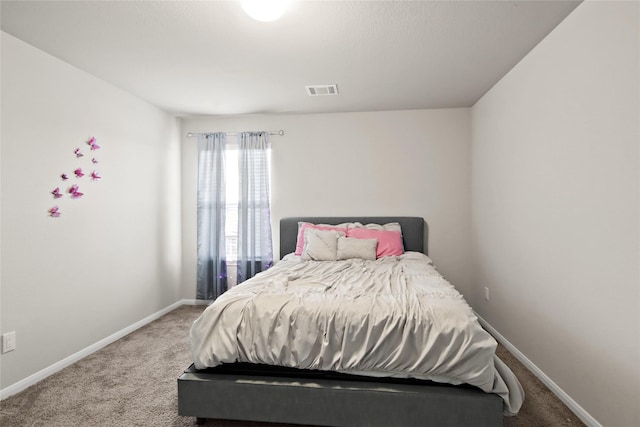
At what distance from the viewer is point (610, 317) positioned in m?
1.73

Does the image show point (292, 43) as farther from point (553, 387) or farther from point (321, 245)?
point (553, 387)

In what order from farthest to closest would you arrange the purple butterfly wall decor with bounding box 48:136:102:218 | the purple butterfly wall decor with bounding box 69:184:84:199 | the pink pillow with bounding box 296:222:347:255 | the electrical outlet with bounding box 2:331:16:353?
the pink pillow with bounding box 296:222:347:255 → the purple butterfly wall decor with bounding box 69:184:84:199 → the purple butterfly wall decor with bounding box 48:136:102:218 → the electrical outlet with bounding box 2:331:16:353

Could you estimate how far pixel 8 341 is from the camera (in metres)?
2.24

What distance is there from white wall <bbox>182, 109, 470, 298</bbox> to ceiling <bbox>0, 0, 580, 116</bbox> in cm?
58

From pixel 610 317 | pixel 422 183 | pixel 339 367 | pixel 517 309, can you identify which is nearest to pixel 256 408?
pixel 339 367

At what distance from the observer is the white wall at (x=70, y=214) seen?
230 cm

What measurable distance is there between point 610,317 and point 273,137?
3568 mm

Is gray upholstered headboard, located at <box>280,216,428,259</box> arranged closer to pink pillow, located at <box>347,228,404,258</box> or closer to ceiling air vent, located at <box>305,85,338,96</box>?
pink pillow, located at <box>347,228,404,258</box>

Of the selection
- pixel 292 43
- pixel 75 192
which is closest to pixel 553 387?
pixel 292 43

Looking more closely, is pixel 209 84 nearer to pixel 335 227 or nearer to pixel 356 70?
pixel 356 70

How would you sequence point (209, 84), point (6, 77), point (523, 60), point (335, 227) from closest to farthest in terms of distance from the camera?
point (6, 77) < point (523, 60) < point (209, 84) < point (335, 227)

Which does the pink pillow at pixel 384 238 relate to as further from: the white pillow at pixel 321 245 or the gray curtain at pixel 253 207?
the gray curtain at pixel 253 207

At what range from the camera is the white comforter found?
1691 millimetres

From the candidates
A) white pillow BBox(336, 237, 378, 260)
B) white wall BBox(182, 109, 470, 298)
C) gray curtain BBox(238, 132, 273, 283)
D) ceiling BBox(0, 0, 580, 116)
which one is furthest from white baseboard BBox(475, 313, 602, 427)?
gray curtain BBox(238, 132, 273, 283)
